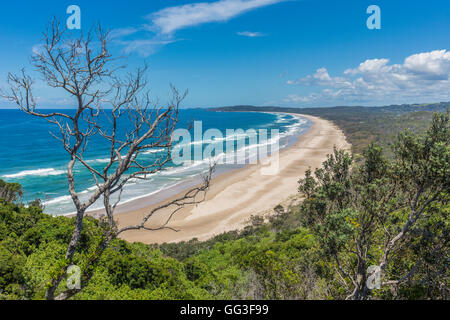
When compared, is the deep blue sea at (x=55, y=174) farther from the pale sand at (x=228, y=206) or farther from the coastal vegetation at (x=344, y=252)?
the coastal vegetation at (x=344, y=252)

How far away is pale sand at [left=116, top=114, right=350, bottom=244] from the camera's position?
78.5 ft

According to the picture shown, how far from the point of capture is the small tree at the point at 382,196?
6.27 m

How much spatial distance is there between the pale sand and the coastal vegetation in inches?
→ 457

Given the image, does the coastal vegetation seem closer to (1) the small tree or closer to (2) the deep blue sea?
(1) the small tree

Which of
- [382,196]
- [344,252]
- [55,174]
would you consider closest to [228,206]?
[344,252]

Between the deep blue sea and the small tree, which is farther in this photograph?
the deep blue sea

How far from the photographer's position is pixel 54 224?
13156 mm

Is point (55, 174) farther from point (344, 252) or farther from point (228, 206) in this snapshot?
point (344, 252)

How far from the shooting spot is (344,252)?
8.81 m

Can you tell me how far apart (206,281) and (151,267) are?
7.83 feet

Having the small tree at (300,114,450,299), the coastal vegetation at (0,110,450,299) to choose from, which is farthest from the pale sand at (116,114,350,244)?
the small tree at (300,114,450,299)

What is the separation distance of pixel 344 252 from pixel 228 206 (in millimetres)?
21815
